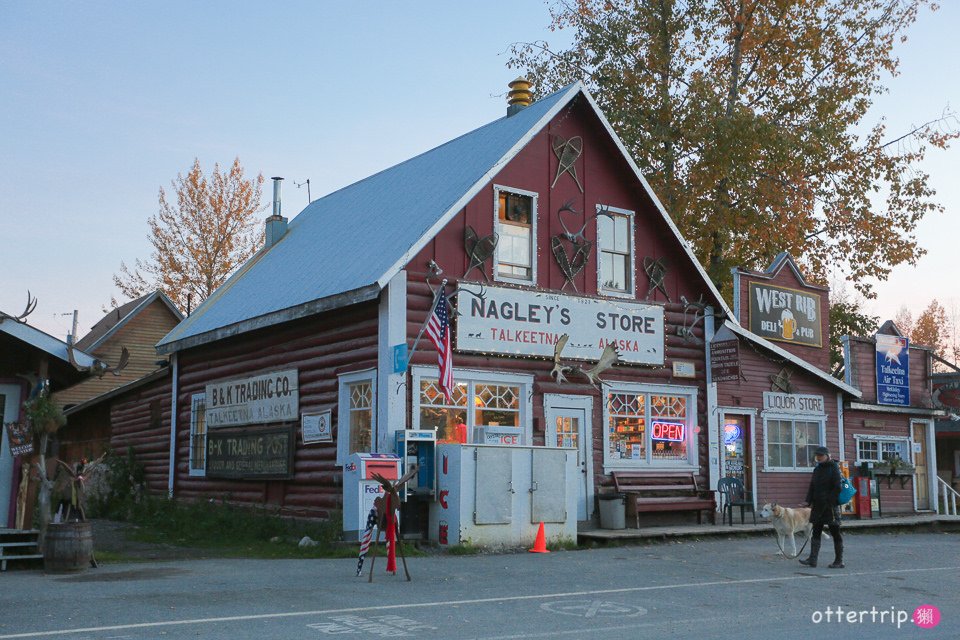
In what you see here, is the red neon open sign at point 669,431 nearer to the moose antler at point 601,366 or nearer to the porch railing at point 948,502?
the moose antler at point 601,366

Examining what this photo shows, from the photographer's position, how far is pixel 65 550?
43.2ft

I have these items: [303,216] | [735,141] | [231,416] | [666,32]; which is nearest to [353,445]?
[231,416]

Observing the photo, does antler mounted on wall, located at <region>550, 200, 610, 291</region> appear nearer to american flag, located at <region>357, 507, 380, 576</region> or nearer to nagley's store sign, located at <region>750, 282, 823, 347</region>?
nagley's store sign, located at <region>750, 282, 823, 347</region>

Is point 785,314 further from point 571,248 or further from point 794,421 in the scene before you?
point 571,248

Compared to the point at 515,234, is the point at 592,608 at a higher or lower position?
lower

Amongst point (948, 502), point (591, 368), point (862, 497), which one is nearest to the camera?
point (591, 368)

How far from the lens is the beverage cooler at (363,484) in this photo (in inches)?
623

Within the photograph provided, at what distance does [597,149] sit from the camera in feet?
67.7

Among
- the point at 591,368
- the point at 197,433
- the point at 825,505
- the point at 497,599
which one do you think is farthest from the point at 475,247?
the point at 197,433

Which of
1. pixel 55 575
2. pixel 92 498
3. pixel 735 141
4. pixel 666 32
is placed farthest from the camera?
pixel 666 32

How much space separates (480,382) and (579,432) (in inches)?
99.2

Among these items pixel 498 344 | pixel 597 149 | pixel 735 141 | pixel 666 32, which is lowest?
pixel 498 344

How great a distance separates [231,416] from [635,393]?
857cm

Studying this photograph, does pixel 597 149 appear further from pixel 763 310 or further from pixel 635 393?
pixel 763 310
